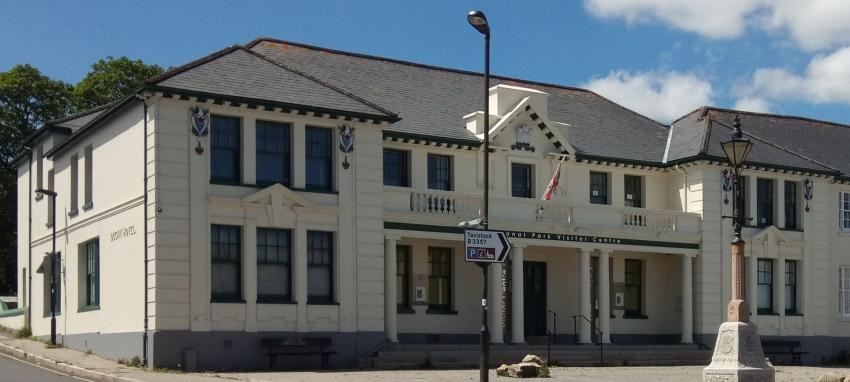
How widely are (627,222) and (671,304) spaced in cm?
400

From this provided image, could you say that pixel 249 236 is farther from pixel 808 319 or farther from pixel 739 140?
pixel 808 319

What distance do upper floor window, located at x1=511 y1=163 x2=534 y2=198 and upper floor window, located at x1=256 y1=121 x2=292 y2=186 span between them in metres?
8.89

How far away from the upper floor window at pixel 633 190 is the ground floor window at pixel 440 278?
6864 millimetres

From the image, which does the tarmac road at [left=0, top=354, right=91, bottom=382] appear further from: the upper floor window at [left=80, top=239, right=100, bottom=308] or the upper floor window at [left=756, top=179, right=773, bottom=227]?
the upper floor window at [left=756, top=179, right=773, bottom=227]

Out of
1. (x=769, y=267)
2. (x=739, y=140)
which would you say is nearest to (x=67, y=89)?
(x=769, y=267)

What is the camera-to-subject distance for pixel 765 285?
129 feet

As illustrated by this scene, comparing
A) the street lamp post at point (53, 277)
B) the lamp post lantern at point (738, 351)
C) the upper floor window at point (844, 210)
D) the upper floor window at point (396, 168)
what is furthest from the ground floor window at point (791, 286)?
the street lamp post at point (53, 277)

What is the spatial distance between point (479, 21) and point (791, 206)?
2177 centimetres

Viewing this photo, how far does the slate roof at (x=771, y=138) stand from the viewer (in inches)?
1515

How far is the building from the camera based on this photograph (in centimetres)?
2805

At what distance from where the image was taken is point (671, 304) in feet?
128

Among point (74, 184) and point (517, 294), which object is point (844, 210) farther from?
point (74, 184)

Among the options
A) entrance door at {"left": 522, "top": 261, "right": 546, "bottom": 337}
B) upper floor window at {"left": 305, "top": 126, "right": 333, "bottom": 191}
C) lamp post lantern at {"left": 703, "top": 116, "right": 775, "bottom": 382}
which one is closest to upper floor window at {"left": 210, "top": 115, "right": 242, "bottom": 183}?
upper floor window at {"left": 305, "top": 126, "right": 333, "bottom": 191}

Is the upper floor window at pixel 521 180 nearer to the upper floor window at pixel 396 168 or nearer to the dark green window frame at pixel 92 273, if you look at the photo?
the upper floor window at pixel 396 168
